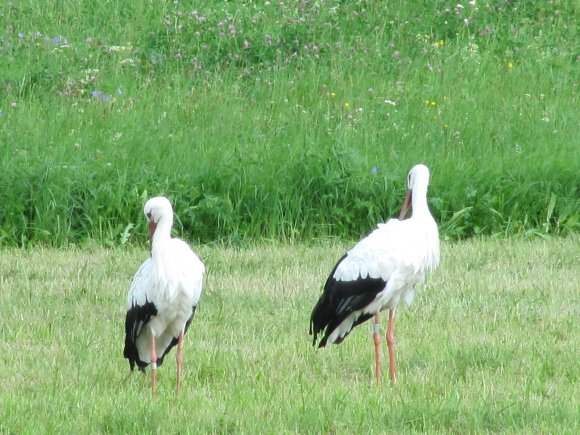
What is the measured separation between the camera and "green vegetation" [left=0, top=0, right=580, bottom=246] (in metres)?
9.55

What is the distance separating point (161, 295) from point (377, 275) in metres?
1.03

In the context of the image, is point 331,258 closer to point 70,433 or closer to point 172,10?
point 70,433

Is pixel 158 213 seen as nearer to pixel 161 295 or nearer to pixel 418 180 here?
pixel 161 295

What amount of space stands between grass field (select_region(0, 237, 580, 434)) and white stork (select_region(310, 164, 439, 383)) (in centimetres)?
24

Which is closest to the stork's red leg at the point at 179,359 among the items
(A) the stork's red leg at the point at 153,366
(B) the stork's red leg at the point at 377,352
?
(A) the stork's red leg at the point at 153,366

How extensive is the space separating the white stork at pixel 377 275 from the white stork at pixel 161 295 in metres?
0.65

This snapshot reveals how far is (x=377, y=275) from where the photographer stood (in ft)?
19.9

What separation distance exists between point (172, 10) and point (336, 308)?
28.0ft

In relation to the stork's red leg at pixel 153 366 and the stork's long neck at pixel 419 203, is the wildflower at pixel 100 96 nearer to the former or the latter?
the stork's long neck at pixel 419 203

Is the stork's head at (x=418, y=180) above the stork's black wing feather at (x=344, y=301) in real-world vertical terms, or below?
above

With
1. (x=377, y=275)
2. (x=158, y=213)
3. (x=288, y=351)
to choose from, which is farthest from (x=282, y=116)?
(x=377, y=275)

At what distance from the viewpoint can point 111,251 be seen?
896cm

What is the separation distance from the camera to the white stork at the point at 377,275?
19.9 feet

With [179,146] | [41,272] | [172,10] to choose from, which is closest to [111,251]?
[41,272]
